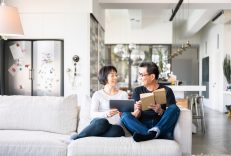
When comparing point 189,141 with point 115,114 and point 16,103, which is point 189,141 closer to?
point 115,114

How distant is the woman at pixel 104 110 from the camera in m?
2.89

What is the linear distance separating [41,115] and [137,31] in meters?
8.64

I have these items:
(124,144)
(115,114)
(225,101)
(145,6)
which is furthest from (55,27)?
(225,101)

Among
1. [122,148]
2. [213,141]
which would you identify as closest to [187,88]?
[213,141]

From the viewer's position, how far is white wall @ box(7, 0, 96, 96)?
614cm

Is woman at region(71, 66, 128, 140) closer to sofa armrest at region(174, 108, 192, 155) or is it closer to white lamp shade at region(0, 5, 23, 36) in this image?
sofa armrest at region(174, 108, 192, 155)

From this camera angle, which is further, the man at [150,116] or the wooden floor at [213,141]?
the wooden floor at [213,141]

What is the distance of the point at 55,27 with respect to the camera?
6.16 meters

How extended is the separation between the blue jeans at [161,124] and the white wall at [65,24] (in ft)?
10.7

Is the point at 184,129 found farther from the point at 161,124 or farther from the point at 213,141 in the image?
the point at 213,141

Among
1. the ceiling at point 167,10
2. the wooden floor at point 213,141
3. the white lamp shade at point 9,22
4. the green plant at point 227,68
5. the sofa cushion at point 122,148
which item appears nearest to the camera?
the sofa cushion at point 122,148

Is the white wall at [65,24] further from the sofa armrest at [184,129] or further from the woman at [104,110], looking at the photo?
the sofa armrest at [184,129]

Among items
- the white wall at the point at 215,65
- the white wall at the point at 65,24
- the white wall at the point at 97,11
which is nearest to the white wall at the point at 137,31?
the white wall at the point at 215,65

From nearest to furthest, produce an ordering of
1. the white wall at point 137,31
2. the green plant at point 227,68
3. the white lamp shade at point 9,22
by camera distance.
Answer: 1. the white lamp shade at point 9,22
2. the green plant at point 227,68
3. the white wall at point 137,31
